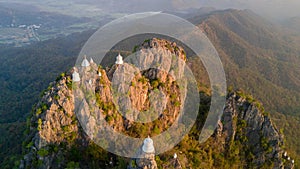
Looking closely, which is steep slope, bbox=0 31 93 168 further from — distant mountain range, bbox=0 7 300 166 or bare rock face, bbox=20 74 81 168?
bare rock face, bbox=20 74 81 168

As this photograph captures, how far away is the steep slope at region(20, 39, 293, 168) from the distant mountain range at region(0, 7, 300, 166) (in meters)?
11.9

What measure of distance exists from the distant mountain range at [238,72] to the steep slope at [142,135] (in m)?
11.9

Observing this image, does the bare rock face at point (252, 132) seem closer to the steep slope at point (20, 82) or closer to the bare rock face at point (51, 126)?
the bare rock face at point (51, 126)

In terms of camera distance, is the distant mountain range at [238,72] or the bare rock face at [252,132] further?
the distant mountain range at [238,72]

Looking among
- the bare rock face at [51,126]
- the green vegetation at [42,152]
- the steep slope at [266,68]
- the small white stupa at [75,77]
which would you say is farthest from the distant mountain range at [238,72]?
the small white stupa at [75,77]

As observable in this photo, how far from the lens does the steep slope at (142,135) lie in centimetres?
2989

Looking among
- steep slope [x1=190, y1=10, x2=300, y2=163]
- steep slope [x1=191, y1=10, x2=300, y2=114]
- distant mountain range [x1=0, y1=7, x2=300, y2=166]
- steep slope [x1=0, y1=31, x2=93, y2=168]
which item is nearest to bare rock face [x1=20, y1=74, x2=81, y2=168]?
steep slope [x1=0, y1=31, x2=93, y2=168]

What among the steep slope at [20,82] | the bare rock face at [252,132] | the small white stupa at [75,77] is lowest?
the steep slope at [20,82]

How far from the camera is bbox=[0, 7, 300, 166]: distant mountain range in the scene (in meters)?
77.1

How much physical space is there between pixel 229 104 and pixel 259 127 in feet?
18.7

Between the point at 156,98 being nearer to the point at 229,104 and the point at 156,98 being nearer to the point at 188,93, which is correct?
the point at 188,93

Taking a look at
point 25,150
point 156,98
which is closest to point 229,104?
point 156,98

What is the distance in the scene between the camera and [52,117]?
30.5m

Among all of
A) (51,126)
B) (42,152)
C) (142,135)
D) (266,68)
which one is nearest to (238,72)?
(266,68)
